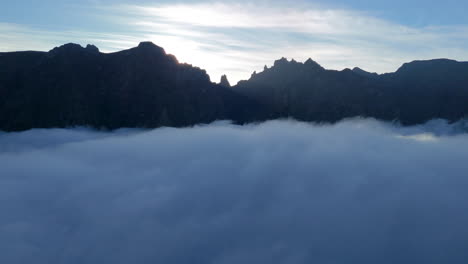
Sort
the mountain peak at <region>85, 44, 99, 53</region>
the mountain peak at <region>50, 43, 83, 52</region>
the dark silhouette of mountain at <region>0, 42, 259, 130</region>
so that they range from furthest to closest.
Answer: the mountain peak at <region>85, 44, 99, 53</region>
the mountain peak at <region>50, 43, 83, 52</region>
the dark silhouette of mountain at <region>0, 42, 259, 130</region>

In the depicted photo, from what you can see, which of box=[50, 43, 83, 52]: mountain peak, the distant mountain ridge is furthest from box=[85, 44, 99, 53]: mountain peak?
box=[50, 43, 83, 52]: mountain peak

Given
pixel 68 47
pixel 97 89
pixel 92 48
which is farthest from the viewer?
pixel 92 48

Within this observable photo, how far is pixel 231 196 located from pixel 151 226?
24450mm

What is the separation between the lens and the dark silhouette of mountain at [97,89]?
178m

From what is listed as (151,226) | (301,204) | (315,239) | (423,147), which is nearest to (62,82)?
(151,226)

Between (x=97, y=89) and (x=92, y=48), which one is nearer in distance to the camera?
(x=97, y=89)

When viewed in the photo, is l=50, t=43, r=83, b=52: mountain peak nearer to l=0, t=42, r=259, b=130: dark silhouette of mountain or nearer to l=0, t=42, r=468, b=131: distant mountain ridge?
l=0, t=42, r=468, b=131: distant mountain ridge

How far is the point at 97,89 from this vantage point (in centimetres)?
18862

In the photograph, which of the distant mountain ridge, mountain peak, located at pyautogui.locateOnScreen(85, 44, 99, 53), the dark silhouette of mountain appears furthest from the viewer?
mountain peak, located at pyautogui.locateOnScreen(85, 44, 99, 53)

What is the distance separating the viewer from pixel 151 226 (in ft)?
287

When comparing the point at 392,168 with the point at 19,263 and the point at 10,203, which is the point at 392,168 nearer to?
the point at 19,263

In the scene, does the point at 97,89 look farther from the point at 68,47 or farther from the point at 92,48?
the point at 68,47

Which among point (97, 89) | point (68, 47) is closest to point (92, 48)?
point (68, 47)

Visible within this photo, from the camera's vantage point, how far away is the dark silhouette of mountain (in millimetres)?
178000
